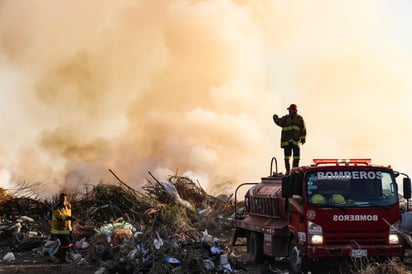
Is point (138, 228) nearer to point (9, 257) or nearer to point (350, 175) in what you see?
point (9, 257)

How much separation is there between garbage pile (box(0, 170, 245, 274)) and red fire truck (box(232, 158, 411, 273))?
1.72 meters

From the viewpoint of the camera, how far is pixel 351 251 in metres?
10.4

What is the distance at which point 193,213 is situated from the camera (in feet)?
67.4

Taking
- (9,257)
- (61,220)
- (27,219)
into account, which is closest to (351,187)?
(61,220)

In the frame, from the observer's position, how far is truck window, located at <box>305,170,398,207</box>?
1067cm

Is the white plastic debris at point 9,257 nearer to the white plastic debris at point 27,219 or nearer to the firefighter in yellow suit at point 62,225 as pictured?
the firefighter in yellow suit at point 62,225

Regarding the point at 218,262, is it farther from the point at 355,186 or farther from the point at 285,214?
the point at 355,186

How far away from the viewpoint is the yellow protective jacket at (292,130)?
49.6ft

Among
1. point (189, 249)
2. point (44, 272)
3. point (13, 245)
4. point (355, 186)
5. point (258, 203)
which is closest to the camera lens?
point (355, 186)

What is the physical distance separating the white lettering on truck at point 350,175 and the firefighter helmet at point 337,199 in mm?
349

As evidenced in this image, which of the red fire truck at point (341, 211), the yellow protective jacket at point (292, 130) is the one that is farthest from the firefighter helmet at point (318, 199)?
the yellow protective jacket at point (292, 130)

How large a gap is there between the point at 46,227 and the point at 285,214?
1025 centimetres

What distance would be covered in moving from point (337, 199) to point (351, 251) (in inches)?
36.8

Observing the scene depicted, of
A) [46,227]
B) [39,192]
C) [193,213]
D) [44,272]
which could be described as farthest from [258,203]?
[39,192]
